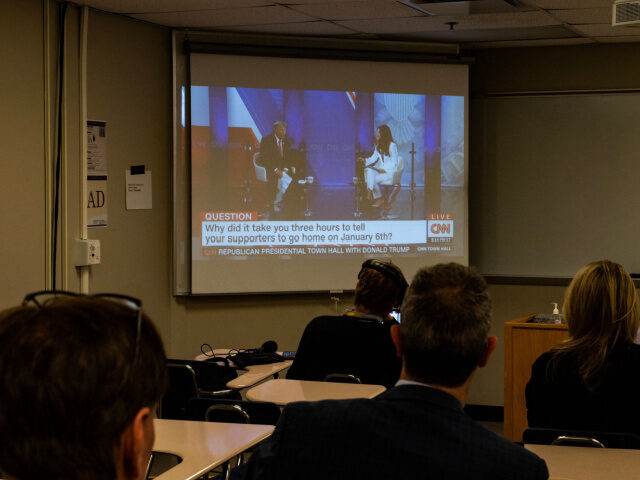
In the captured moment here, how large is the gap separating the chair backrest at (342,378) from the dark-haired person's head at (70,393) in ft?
8.37

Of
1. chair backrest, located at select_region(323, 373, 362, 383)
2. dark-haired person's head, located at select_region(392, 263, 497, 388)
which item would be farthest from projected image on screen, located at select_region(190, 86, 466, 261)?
dark-haired person's head, located at select_region(392, 263, 497, 388)

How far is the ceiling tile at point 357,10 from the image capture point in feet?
15.7

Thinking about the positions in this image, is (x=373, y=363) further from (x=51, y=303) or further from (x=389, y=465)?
(x=51, y=303)

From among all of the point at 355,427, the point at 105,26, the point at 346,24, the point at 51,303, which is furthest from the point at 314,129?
the point at 51,303

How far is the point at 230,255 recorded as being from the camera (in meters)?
5.58

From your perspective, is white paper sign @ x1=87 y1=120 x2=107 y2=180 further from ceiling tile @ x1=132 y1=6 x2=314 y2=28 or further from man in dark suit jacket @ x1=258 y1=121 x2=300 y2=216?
man in dark suit jacket @ x1=258 y1=121 x2=300 y2=216

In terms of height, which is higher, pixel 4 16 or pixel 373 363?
pixel 4 16

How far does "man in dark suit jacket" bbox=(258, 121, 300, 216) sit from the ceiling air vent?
7.86 ft

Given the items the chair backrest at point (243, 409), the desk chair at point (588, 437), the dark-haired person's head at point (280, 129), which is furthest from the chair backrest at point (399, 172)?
the desk chair at point (588, 437)

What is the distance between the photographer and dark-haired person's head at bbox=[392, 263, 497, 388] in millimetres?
1564

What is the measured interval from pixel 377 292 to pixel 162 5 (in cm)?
236

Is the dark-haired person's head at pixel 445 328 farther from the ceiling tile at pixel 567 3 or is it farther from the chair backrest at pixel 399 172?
the chair backrest at pixel 399 172

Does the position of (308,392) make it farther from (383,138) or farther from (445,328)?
(383,138)

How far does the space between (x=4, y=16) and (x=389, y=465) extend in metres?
3.66
